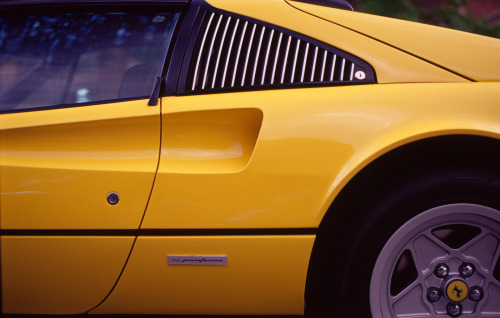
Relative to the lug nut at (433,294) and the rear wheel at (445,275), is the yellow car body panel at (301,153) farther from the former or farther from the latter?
the lug nut at (433,294)

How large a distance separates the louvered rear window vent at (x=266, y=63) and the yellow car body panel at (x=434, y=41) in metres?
0.14

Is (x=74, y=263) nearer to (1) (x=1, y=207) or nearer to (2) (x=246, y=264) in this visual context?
(1) (x=1, y=207)

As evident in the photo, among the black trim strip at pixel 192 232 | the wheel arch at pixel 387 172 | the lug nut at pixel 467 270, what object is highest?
the wheel arch at pixel 387 172

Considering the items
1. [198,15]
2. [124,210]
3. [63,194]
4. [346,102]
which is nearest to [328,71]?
[346,102]

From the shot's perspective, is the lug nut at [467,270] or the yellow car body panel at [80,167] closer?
the yellow car body panel at [80,167]

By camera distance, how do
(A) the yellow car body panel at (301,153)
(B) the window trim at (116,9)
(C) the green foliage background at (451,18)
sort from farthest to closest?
(C) the green foliage background at (451,18) → (B) the window trim at (116,9) → (A) the yellow car body panel at (301,153)

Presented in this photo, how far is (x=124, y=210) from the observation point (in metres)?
1.83

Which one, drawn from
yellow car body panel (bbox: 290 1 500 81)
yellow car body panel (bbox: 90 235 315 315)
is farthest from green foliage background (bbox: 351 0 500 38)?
yellow car body panel (bbox: 90 235 315 315)

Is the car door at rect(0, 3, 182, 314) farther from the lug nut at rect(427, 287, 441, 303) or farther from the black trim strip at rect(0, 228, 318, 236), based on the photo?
the lug nut at rect(427, 287, 441, 303)

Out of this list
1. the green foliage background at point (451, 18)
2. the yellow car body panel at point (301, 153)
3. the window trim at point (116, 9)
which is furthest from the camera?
the green foliage background at point (451, 18)

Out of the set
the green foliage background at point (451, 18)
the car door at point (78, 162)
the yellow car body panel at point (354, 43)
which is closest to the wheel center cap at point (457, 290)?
the yellow car body panel at point (354, 43)

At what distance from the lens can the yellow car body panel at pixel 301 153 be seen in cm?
181

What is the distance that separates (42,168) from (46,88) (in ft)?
0.99

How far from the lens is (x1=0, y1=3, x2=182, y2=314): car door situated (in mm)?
1840
